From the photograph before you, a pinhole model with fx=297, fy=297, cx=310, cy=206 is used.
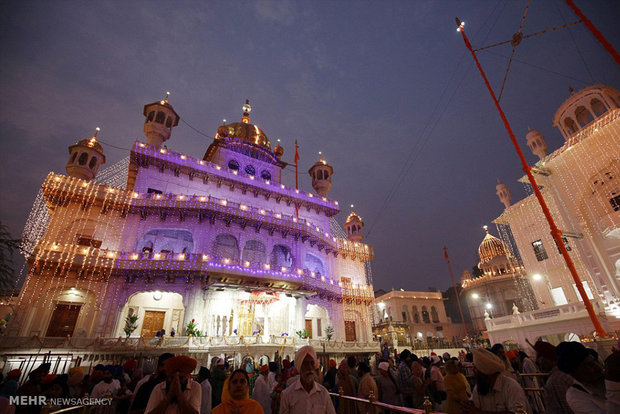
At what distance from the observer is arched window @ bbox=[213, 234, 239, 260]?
23.4 m

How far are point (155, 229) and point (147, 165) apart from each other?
5.45 m

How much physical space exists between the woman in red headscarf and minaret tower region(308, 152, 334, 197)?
102 ft

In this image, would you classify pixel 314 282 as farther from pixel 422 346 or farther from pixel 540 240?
pixel 540 240

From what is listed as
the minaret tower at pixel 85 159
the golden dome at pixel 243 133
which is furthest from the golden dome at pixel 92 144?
the golden dome at pixel 243 133

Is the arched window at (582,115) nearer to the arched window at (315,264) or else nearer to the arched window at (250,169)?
the arched window at (315,264)

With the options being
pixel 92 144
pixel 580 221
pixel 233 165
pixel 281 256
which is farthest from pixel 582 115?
pixel 92 144

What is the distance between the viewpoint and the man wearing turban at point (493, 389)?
119 inches

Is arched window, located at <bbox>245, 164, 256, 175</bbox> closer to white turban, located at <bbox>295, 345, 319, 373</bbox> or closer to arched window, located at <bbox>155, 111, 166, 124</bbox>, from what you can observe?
arched window, located at <bbox>155, 111, 166, 124</bbox>

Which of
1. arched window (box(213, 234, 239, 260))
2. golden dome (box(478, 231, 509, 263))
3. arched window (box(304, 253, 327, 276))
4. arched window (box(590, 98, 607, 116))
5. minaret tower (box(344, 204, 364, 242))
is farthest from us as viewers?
golden dome (box(478, 231, 509, 263))

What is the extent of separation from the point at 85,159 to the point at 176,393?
1019 inches

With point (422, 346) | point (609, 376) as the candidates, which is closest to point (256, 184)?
point (422, 346)

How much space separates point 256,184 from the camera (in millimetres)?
28188

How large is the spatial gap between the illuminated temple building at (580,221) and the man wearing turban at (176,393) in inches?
945

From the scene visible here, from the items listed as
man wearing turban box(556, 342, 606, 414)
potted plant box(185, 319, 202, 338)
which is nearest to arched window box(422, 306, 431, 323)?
potted plant box(185, 319, 202, 338)
